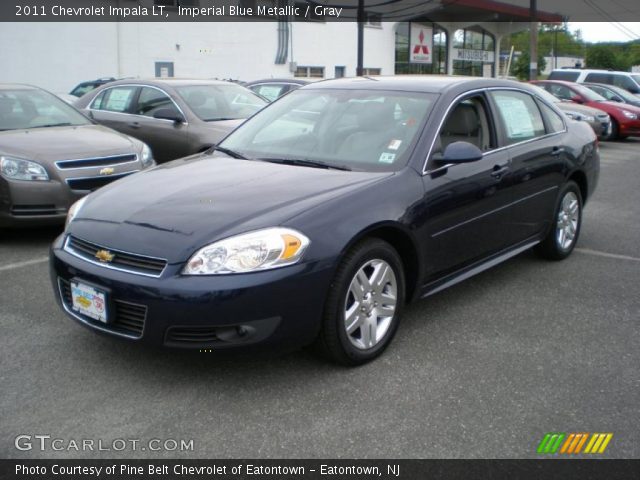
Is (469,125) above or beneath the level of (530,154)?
above

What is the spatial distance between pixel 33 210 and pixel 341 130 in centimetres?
312

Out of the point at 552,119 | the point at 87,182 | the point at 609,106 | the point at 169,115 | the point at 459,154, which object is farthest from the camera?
the point at 609,106

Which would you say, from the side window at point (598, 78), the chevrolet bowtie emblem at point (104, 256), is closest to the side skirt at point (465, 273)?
the chevrolet bowtie emblem at point (104, 256)

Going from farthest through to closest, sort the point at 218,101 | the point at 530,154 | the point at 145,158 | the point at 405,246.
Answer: the point at 218,101, the point at 145,158, the point at 530,154, the point at 405,246

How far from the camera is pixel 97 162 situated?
6.54 meters

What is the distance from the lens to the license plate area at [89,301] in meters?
3.41

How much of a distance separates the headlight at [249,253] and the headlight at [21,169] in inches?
138

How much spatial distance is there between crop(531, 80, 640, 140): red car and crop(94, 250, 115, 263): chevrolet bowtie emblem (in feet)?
52.4

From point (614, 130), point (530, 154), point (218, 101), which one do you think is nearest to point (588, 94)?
point (614, 130)

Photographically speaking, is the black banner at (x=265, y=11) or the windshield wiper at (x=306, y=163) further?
the black banner at (x=265, y=11)

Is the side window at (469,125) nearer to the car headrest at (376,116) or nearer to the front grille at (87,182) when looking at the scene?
the car headrest at (376,116)

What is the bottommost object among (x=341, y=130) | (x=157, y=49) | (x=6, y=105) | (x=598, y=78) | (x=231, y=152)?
(x=231, y=152)

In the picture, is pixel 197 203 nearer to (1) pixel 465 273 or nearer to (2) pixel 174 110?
(1) pixel 465 273
